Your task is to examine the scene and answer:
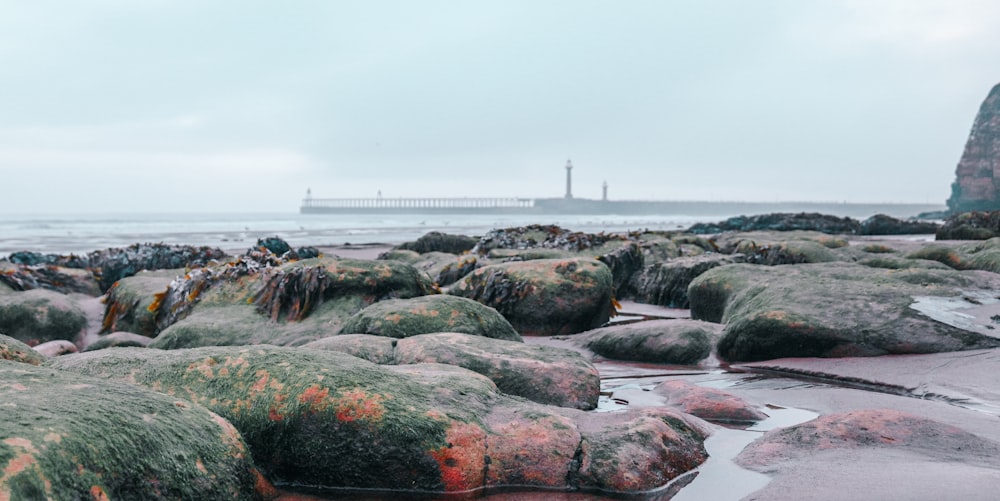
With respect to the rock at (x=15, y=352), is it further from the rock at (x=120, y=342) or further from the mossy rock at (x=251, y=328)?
the rock at (x=120, y=342)

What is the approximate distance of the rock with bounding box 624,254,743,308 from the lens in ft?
28.1

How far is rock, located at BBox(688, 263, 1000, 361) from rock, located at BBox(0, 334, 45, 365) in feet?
13.5

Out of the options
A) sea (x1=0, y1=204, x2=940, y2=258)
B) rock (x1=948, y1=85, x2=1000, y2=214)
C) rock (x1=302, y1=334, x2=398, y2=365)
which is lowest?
sea (x1=0, y1=204, x2=940, y2=258)

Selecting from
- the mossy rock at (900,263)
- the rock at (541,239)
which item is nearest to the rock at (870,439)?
the mossy rock at (900,263)

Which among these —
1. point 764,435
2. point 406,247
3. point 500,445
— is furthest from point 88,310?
point 406,247

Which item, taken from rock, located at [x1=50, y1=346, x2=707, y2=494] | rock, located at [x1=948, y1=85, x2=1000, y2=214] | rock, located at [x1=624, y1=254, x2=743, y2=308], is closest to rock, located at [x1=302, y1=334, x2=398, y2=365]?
rock, located at [x1=50, y1=346, x2=707, y2=494]

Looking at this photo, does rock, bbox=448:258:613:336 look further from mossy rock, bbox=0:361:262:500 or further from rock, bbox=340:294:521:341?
mossy rock, bbox=0:361:262:500

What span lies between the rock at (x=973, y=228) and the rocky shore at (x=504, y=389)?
1385 cm

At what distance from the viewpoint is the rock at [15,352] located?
10.4ft

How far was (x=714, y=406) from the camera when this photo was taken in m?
3.56

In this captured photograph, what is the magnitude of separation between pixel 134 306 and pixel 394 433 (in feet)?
18.0

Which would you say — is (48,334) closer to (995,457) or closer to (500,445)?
(500,445)

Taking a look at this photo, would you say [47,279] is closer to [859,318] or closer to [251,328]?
[251,328]

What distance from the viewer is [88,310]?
7.58m
